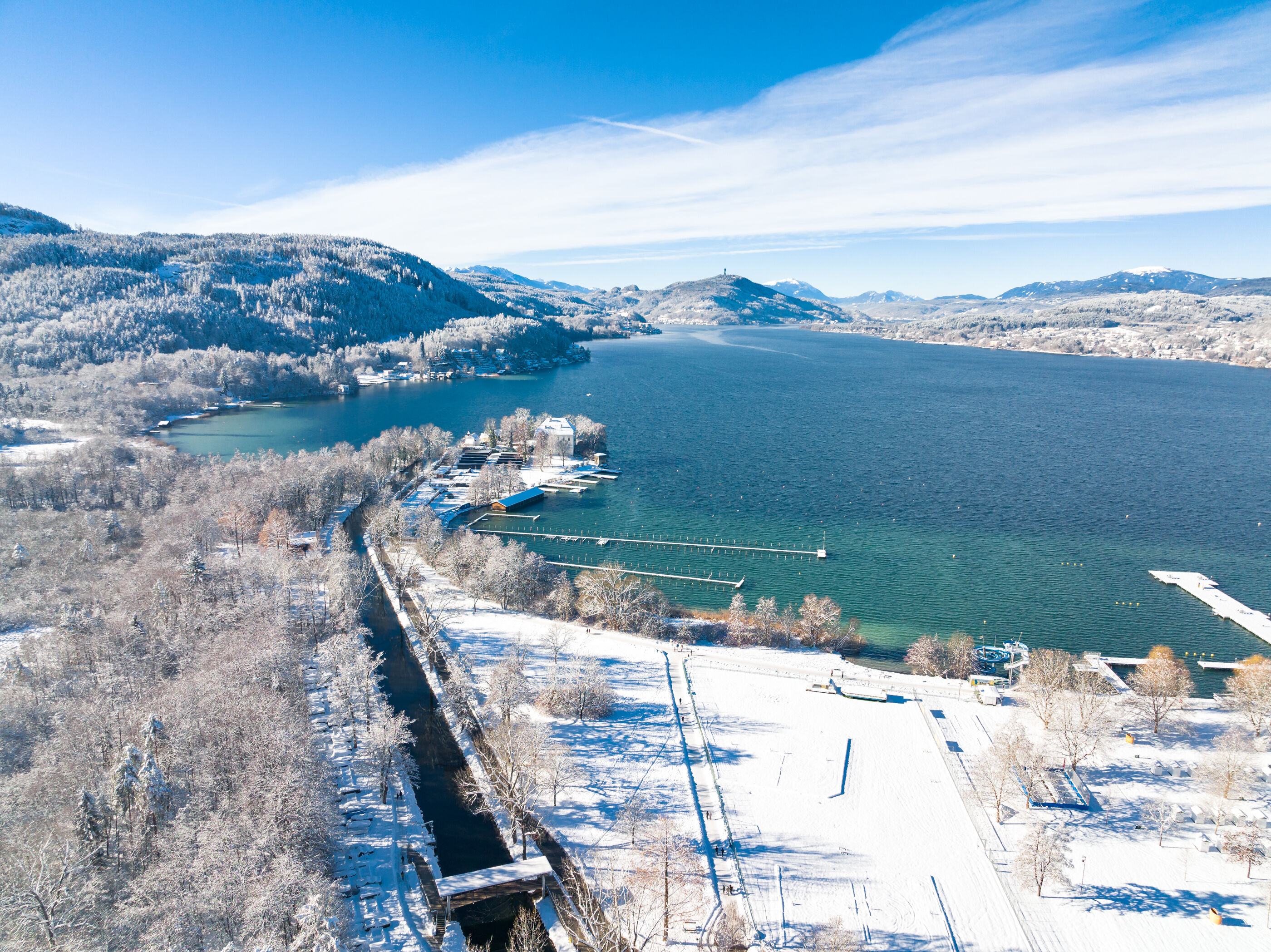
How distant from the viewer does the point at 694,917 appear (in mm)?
18453

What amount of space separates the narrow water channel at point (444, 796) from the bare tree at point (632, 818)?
4.04 m

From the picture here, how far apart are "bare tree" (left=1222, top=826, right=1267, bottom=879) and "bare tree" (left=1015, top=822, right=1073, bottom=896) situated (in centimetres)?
544

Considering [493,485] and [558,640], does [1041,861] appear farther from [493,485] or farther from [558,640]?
[493,485]

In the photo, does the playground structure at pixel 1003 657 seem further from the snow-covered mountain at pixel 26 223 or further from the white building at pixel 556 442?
the snow-covered mountain at pixel 26 223

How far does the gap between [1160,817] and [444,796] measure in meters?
27.1

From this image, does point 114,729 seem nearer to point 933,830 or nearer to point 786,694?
point 786,694

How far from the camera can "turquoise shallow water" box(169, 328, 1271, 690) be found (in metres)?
41.2

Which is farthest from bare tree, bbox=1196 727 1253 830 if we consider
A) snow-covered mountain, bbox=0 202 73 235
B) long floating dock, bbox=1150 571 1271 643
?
snow-covered mountain, bbox=0 202 73 235

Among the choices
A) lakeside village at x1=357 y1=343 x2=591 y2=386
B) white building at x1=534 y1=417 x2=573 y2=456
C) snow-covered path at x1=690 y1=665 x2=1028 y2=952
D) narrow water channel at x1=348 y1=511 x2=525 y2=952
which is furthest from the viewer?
lakeside village at x1=357 y1=343 x2=591 y2=386

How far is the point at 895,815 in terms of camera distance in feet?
74.9

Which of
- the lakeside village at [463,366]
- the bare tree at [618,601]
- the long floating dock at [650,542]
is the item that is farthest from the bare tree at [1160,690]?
the lakeside village at [463,366]

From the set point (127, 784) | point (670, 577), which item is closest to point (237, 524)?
point (127, 784)

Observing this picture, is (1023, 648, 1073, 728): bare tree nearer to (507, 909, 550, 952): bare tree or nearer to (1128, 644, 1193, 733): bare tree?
(1128, 644, 1193, 733): bare tree

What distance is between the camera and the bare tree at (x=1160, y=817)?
21656 millimetres
